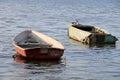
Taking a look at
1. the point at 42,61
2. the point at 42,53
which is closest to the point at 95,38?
the point at 42,61

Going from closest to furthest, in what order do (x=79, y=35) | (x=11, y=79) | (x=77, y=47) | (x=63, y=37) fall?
(x=11, y=79), (x=77, y=47), (x=79, y=35), (x=63, y=37)

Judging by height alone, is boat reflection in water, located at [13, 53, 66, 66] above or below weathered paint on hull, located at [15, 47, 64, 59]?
below

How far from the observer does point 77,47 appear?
123 ft

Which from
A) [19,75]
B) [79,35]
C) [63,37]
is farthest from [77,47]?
[19,75]

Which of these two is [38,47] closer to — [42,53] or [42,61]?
[42,53]

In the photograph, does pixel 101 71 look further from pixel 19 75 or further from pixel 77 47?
pixel 77 47

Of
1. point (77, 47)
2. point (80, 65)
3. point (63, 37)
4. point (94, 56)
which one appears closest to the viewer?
point (80, 65)

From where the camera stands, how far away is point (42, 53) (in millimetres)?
29703

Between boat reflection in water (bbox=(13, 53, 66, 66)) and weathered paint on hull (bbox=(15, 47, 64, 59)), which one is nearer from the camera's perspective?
weathered paint on hull (bbox=(15, 47, 64, 59))

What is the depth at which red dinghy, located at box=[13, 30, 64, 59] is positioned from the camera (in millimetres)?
Answer: 29547

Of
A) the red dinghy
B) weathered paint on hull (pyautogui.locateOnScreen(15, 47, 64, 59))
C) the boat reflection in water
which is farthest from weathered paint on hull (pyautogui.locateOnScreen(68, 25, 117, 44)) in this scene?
weathered paint on hull (pyautogui.locateOnScreen(15, 47, 64, 59))

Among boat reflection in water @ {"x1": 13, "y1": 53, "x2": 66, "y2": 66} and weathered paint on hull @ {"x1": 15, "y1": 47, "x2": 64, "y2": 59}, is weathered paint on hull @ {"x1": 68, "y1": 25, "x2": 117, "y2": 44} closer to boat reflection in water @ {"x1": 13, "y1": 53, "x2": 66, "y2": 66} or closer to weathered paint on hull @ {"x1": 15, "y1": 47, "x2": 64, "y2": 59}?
boat reflection in water @ {"x1": 13, "y1": 53, "x2": 66, "y2": 66}

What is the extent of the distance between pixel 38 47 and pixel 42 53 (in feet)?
1.50

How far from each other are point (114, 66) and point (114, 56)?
3.81m
